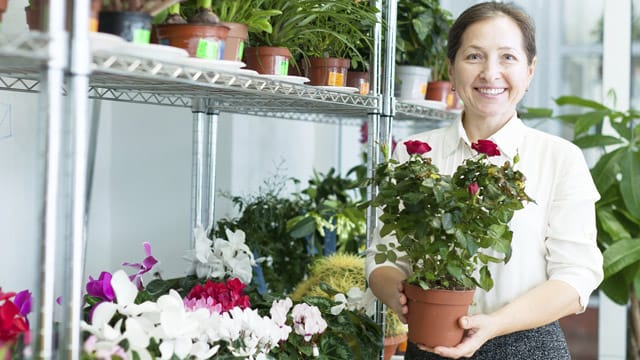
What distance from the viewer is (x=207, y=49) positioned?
1.48m

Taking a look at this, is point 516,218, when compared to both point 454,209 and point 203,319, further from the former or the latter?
point 203,319

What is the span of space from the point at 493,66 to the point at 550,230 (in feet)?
1.34

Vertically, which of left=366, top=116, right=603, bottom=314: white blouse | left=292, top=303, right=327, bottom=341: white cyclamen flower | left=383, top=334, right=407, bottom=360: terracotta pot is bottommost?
left=383, top=334, right=407, bottom=360: terracotta pot

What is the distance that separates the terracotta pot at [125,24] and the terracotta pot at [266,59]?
54cm

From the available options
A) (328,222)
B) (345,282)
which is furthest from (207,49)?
(328,222)

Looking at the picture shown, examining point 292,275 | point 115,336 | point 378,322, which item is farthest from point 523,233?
point 292,275

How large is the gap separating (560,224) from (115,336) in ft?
3.30

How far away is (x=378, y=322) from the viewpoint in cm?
213

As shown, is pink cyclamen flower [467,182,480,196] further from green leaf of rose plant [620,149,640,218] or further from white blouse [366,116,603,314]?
green leaf of rose plant [620,149,640,218]

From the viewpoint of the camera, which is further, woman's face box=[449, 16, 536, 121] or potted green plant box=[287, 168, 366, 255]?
potted green plant box=[287, 168, 366, 255]

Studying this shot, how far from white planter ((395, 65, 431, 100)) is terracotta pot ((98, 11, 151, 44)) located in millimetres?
1661

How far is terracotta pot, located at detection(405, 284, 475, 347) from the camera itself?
164cm

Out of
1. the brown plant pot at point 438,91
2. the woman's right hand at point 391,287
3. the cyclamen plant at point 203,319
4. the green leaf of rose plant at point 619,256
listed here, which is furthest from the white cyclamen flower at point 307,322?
the green leaf of rose plant at point 619,256

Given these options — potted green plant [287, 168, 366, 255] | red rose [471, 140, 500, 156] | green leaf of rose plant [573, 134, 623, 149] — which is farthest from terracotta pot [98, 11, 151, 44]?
green leaf of rose plant [573, 134, 623, 149]
